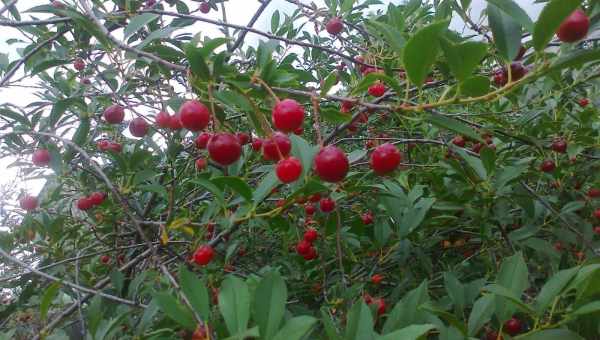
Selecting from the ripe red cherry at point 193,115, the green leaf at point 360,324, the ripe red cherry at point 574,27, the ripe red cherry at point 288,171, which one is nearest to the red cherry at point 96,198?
the ripe red cherry at point 193,115

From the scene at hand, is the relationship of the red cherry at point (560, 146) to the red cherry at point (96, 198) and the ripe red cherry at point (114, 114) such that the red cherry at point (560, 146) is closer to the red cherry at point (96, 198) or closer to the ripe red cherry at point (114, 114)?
the ripe red cherry at point (114, 114)

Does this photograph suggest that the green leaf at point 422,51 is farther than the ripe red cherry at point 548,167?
No

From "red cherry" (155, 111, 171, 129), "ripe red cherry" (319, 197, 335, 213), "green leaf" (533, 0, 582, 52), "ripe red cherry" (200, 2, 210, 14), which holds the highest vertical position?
"ripe red cherry" (200, 2, 210, 14)

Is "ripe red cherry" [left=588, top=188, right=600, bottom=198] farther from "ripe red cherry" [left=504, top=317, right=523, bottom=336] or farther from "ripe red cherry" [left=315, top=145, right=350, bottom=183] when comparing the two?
"ripe red cherry" [left=315, top=145, right=350, bottom=183]

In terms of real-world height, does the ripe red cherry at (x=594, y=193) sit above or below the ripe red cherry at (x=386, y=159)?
below

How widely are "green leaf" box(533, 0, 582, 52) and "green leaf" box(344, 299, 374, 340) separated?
51 cm

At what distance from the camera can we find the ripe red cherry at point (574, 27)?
68 cm

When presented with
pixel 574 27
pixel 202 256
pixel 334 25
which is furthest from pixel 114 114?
pixel 574 27

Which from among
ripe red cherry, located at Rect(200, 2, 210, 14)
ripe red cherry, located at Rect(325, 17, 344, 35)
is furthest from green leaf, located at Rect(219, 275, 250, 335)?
ripe red cherry, located at Rect(200, 2, 210, 14)

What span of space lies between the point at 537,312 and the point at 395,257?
677 millimetres

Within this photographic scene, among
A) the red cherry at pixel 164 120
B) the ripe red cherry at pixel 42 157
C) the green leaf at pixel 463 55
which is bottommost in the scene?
the ripe red cherry at pixel 42 157

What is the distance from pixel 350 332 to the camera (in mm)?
768

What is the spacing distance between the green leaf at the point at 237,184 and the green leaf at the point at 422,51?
387 mm

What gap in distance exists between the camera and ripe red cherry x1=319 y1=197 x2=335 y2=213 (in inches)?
50.3
